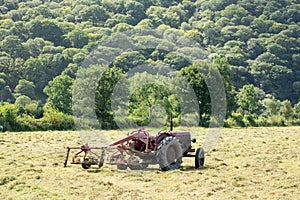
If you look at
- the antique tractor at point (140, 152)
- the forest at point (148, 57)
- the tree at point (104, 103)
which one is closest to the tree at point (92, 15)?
the forest at point (148, 57)

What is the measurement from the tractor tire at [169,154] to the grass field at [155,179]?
32cm

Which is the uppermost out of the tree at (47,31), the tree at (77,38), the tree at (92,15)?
the tree at (92,15)

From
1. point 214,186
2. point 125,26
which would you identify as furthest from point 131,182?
point 125,26

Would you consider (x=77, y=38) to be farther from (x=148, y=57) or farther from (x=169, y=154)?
(x=169, y=154)

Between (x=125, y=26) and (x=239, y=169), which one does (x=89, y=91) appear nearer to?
(x=239, y=169)

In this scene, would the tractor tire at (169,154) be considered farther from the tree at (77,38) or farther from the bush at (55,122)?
the tree at (77,38)

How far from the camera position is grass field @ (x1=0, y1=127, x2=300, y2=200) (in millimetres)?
12500

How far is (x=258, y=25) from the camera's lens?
152875 millimetres

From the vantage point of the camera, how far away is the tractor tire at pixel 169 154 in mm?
16406

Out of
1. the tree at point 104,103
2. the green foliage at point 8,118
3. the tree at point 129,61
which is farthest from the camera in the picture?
the tree at point 129,61

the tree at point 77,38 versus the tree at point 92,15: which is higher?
the tree at point 92,15

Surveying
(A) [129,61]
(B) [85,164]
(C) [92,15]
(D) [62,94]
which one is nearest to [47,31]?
(C) [92,15]

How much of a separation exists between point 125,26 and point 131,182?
135 meters

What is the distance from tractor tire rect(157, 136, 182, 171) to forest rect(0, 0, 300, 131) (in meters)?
20.4
